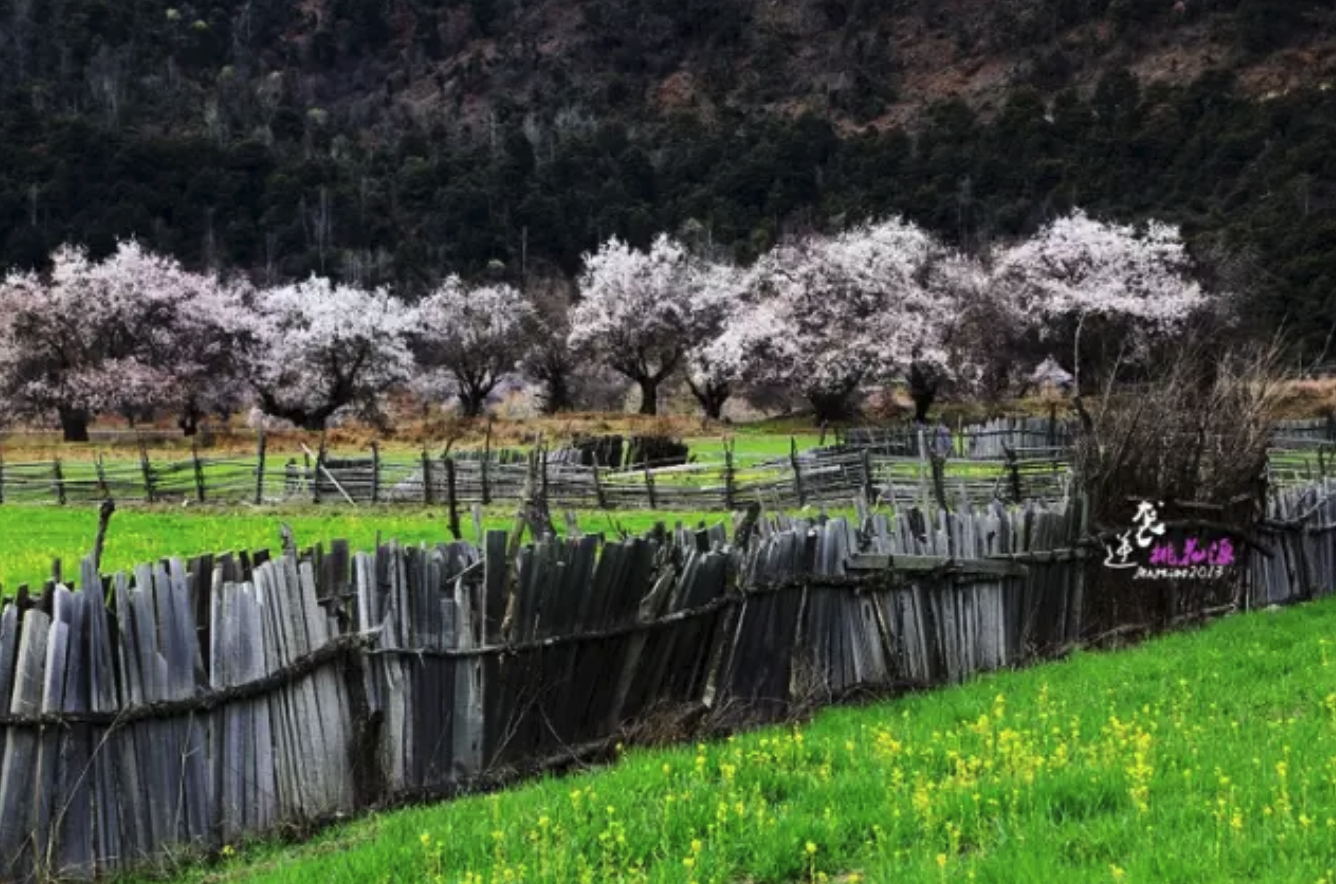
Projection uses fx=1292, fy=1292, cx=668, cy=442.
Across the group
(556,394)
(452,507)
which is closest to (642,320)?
(556,394)

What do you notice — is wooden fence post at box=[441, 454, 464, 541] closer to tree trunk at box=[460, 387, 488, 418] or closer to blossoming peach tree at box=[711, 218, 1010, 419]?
blossoming peach tree at box=[711, 218, 1010, 419]

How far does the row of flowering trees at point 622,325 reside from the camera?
55.5 m

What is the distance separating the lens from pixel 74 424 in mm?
54844

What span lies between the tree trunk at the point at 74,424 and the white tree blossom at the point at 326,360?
9.44 m

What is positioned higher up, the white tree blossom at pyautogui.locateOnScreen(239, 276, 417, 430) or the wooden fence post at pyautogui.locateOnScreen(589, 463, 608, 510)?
the white tree blossom at pyautogui.locateOnScreen(239, 276, 417, 430)

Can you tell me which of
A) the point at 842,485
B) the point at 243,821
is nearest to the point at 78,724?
the point at 243,821

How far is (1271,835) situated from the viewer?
4965mm

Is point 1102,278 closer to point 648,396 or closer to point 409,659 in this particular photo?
point 648,396

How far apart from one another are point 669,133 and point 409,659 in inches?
5701

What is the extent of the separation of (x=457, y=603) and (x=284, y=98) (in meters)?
175

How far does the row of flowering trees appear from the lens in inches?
2185

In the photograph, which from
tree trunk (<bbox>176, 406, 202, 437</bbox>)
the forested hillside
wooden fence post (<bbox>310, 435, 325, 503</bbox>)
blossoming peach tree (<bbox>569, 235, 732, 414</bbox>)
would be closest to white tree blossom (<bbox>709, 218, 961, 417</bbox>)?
blossoming peach tree (<bbox>569, 235, 732, 414</bbox>)

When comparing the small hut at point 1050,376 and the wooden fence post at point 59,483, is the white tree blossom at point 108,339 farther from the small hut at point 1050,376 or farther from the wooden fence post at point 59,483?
the small hut at point 1050,376

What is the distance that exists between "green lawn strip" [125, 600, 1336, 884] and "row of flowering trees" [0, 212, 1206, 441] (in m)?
46.2
